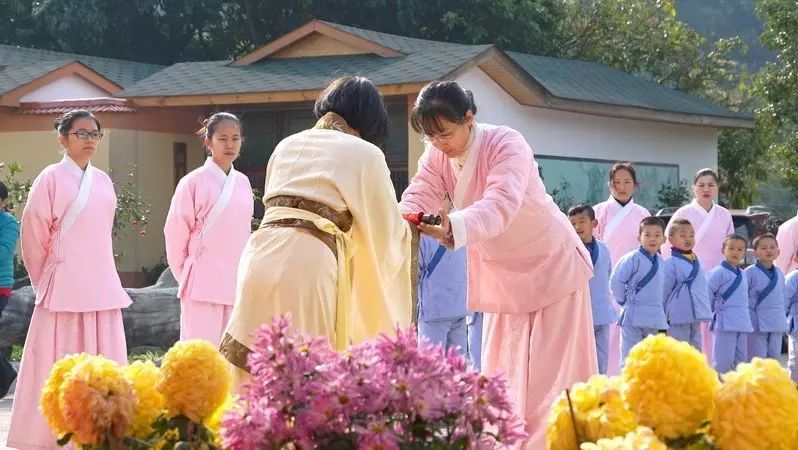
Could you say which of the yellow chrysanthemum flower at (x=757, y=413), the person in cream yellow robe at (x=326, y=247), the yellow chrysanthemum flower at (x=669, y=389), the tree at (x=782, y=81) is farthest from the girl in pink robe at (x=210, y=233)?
the tree at (x=782, y=81)

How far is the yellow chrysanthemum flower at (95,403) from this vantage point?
288cm

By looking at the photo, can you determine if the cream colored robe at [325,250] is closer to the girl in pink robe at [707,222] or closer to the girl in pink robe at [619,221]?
the girl in pink robe at [619,221]

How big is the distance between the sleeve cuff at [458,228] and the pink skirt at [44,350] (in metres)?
3.10

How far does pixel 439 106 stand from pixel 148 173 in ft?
54.7

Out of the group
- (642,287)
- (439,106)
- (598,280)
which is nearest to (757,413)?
(439,106)

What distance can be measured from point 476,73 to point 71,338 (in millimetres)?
12657

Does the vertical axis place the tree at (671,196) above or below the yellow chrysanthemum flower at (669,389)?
above

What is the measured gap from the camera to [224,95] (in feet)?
64.6

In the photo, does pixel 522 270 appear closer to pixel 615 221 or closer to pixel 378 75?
pixel 615 221

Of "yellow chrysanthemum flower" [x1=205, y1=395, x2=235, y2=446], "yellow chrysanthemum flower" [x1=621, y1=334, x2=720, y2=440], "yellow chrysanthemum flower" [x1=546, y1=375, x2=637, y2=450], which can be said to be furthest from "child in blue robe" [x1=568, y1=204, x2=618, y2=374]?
"yellow chrysanthemum flower" [x1=621, y1=334, x2=720, y2=440]

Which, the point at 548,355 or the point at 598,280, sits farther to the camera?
the point at 598,280

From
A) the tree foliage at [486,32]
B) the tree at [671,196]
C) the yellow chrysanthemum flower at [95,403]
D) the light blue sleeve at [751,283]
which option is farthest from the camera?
the tree foliage at [486,32]

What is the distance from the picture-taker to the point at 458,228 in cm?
491

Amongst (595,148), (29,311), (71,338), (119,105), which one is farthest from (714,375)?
(595,148)
